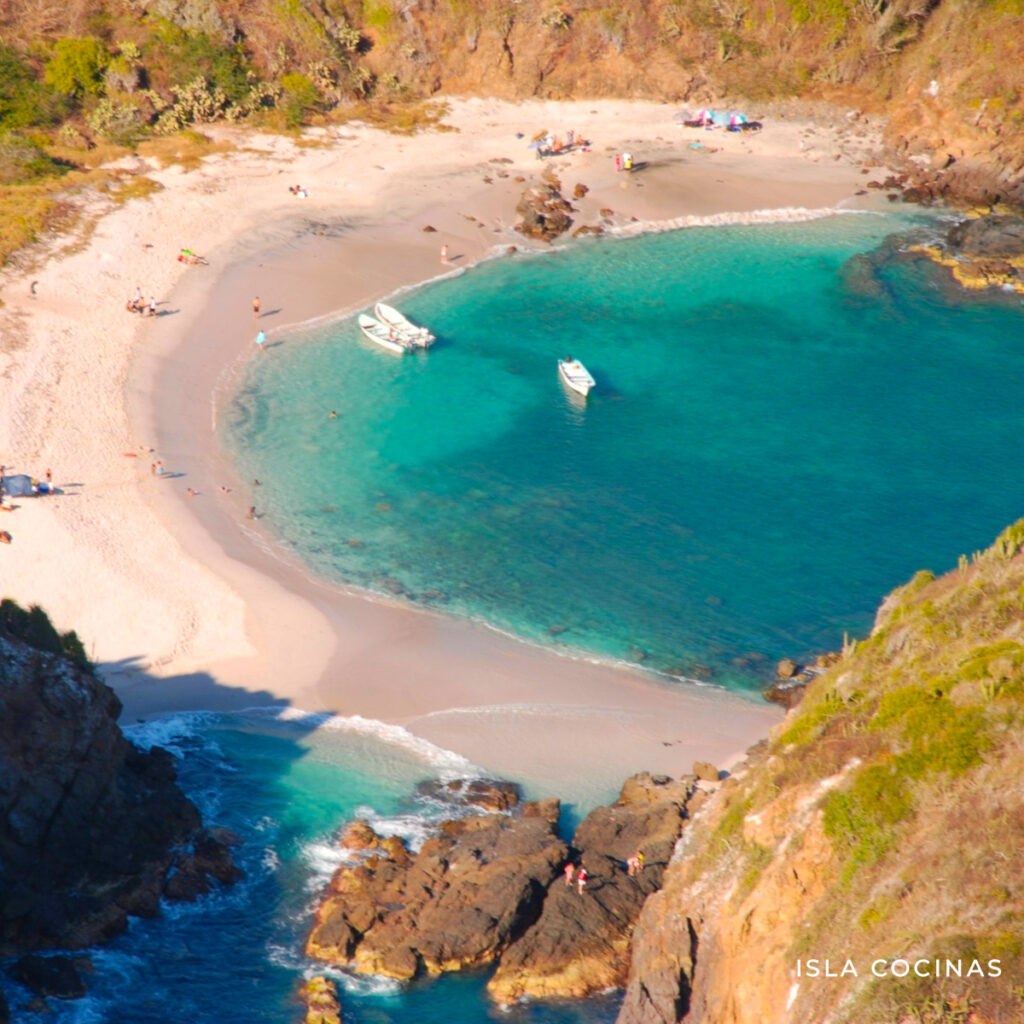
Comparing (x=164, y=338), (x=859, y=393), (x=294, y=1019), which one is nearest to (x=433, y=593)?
(x=294, y=1019)

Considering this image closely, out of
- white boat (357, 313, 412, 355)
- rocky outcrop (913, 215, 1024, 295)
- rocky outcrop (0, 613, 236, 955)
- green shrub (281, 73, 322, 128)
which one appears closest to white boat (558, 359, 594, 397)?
white boat (357, 313, 412, 355)

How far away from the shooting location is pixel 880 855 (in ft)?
69.6

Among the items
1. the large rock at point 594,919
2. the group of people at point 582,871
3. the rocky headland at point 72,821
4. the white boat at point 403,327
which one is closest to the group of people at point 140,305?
the white boat at point 403,327

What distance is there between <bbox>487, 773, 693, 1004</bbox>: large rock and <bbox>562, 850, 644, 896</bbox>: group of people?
0.39 feet

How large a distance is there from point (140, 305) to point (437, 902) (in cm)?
4156

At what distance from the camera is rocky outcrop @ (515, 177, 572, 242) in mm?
72812

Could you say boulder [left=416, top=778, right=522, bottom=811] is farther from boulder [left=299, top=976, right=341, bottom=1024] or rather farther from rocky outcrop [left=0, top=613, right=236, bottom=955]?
boulder [left=299, top=976, right=341, bottom=1024]

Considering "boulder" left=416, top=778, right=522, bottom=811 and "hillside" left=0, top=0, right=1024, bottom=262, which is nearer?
"boulder" left=416, top=778, right=522, bottom=811

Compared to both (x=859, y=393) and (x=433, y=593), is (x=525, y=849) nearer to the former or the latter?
(x=433, y=593)

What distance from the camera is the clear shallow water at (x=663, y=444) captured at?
4466 cm

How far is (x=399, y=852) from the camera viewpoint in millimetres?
32156

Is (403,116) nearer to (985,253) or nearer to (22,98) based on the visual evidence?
(22,98)

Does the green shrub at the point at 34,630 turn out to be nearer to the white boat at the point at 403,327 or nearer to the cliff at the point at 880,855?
the cliff at the point at 880,855

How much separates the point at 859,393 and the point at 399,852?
39.5 metres
